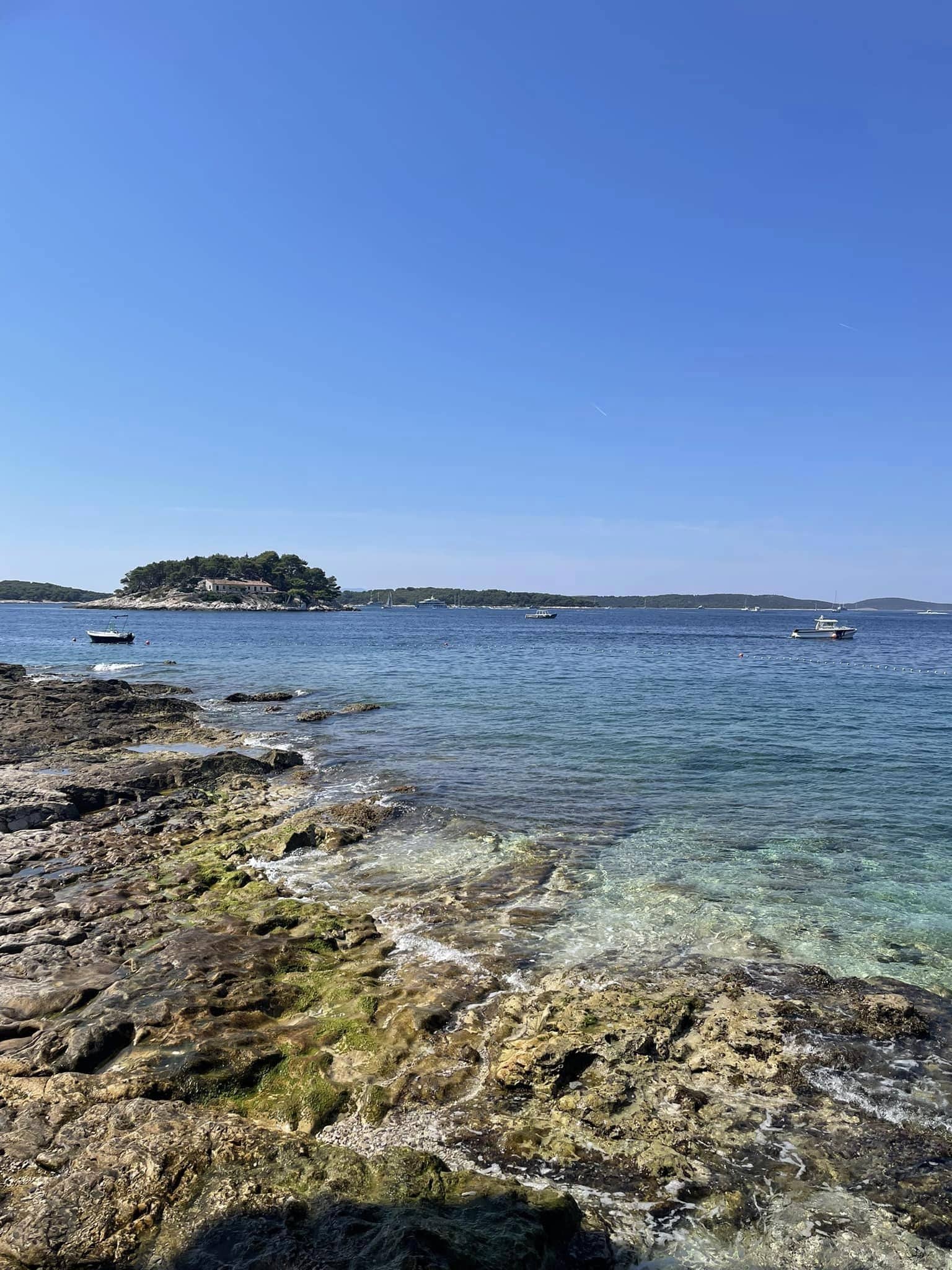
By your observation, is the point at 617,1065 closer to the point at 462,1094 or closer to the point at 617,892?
the point at 462,1094

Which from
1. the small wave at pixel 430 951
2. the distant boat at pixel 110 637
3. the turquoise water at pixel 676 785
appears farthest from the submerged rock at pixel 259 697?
the distant boat at pixel 110 637

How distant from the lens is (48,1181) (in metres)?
5.27

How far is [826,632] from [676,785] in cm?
11059

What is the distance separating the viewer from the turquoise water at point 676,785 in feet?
38.6

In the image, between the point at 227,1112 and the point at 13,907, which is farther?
the point at 13,907

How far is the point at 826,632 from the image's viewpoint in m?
118

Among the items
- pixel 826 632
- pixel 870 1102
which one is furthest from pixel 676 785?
pixel 826 632

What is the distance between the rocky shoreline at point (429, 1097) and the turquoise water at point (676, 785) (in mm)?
1413

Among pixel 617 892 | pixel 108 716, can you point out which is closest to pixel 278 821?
pixel 617 892

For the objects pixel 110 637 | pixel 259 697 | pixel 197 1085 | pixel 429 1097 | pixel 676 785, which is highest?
pixel 110 637

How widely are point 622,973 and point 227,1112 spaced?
559cm

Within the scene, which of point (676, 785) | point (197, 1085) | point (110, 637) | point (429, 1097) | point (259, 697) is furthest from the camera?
point (110, 637)

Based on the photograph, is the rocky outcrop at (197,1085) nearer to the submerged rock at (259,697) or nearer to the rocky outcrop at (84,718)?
the rocky outcrop at (84,718)

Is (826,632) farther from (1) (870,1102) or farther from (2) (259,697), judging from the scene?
→ (1) (870,1102)
